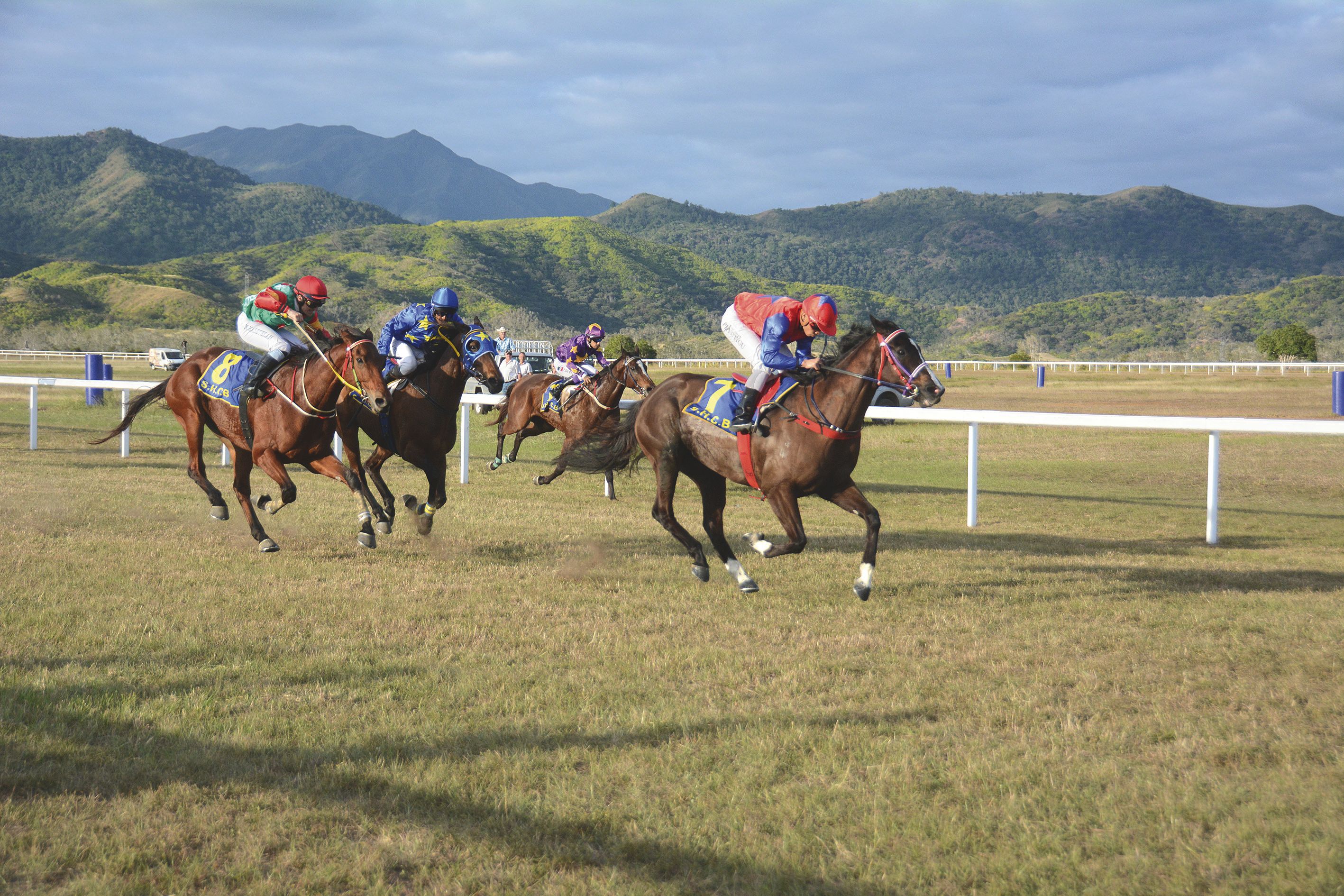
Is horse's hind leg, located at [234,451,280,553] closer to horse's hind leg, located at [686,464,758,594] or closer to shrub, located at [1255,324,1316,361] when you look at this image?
horse's hind leg, located at [686,464,758,594]

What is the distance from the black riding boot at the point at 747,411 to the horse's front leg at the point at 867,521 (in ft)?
2.25

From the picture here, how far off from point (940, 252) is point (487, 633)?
17743cm

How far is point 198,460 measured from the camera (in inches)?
359

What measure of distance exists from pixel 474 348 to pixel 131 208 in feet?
598

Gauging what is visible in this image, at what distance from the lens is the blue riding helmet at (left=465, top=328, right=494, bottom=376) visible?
341 inches

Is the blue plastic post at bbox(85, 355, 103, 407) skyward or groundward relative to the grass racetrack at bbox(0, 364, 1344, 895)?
skyward

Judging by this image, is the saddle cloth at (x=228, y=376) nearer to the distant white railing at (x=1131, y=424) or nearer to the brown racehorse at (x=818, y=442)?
the distant white railing at (x=1131, y=424)

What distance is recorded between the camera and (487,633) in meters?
5.38

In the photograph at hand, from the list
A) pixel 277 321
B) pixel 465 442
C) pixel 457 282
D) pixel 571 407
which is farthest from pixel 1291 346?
pixel 457 282

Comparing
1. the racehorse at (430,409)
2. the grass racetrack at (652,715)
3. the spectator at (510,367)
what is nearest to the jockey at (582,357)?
the racehorse at (430,409)

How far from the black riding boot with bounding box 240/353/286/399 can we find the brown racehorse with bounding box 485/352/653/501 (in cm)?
341

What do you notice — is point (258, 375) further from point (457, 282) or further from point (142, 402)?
Result: point (457, 282)

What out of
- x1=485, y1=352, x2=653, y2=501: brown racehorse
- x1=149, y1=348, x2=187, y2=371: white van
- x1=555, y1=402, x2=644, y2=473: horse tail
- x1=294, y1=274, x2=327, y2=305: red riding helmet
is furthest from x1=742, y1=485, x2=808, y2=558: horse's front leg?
x1=149, y1=348, x2=187, y2=371: white van

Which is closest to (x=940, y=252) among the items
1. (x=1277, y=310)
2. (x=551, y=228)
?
(x=551, y=228)
